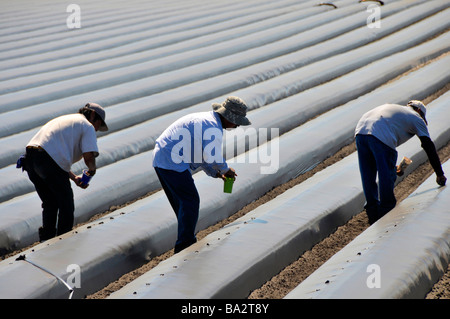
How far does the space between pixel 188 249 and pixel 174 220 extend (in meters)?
0.47

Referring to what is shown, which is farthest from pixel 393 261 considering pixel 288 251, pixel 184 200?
pixel 184 200

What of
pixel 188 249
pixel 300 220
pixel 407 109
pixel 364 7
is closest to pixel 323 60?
pixel 364 7

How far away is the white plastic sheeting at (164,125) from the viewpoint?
3.16 metres

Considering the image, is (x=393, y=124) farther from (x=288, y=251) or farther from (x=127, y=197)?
(x=127, y=197)

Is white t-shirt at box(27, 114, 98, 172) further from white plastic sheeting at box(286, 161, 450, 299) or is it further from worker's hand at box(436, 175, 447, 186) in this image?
worker's hand at box(436, 175, 447, 186)

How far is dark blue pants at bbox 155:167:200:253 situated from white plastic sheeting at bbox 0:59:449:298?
0.20 meters

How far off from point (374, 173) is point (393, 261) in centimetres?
98

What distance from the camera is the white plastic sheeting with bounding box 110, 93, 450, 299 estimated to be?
2.23 meters

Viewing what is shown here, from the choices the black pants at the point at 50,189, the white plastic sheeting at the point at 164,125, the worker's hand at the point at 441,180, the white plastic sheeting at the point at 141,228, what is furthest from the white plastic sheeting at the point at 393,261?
the white plastic sheeting at the point at 164,125

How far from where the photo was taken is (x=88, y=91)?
529 centimetres

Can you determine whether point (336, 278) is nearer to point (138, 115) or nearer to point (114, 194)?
point (114, 194)

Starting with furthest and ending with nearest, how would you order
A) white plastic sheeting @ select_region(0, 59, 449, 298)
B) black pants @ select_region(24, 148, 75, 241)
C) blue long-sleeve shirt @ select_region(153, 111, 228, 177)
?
1. black pants @ select_region(24, 148, 75, 241)
2. blue long-sleeve shirt @ select_region(153, 111, 228, 177)
3. white plastic sheeting @ select_region(0, 59, 449, 298)

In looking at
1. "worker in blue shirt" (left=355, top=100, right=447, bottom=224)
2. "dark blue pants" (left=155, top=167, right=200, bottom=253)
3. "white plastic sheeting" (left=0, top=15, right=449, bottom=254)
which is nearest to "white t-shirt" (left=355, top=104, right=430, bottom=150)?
"worker in blue shirt" (left=355, top=100, right=447, bottom=224)

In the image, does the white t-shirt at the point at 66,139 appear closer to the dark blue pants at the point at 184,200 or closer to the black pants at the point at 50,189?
the black pants at the point at 50,189
